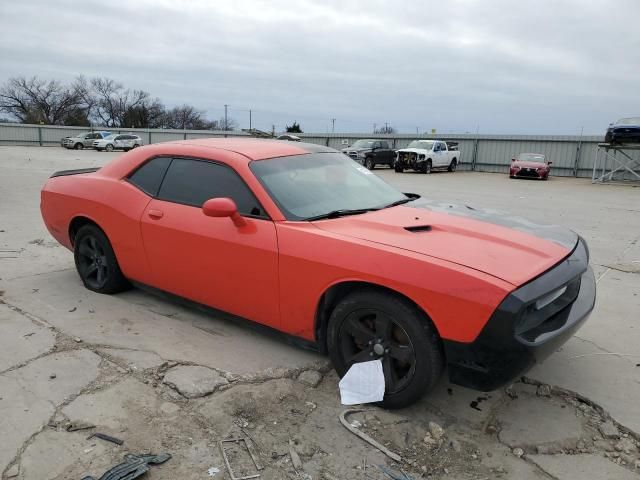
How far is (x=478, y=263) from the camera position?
2.55 meters

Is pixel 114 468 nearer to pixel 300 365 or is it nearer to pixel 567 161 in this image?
pixel 300 365

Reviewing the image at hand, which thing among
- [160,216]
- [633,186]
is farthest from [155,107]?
[160,216]

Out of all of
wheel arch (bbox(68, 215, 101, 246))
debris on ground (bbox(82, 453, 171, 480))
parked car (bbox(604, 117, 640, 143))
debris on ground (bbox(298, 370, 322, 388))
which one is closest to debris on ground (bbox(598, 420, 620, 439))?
debris on ground (bbox(298, 370, 322, 388))

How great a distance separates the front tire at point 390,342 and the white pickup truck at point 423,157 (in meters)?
22.6

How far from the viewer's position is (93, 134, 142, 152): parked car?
37.6 metres

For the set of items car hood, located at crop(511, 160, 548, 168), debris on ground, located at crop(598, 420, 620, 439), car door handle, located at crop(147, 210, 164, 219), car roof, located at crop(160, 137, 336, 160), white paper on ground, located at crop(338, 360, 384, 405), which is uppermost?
car roof, located at crop(160, 137, 336, 160)

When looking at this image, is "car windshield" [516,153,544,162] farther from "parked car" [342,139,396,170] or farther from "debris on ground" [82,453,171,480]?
"debris on ground" [82,453,171,480]

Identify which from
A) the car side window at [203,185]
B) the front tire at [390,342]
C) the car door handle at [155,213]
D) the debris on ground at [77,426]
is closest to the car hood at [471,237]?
the front tire at [390,342]

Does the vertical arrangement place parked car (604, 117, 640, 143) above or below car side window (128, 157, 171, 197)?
above

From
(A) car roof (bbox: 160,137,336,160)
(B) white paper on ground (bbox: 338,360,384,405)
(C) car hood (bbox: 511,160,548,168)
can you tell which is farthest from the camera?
(C) car hood (bbox: 511,160,548,168)

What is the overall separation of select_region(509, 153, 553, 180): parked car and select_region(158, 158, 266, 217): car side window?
2340cm

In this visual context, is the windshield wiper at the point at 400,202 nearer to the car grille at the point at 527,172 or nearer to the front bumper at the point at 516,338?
the front bumper at the point at 516,338

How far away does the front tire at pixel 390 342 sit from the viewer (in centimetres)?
258

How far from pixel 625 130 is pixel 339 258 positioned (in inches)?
864
